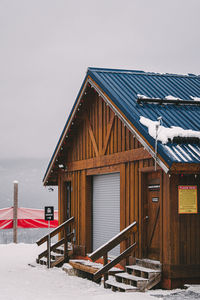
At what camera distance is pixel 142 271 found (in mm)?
12500

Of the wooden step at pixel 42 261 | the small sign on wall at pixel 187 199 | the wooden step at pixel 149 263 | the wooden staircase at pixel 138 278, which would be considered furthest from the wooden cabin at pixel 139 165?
the wooden step at pixel 42 261

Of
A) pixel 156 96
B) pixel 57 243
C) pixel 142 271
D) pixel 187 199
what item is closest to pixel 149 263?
pixel 142 271

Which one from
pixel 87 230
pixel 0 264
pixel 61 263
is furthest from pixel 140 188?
pixel 0 264

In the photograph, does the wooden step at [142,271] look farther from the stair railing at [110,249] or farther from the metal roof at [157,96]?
the metal roof at [157,96]

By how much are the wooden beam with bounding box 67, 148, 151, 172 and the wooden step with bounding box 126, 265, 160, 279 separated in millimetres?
2590

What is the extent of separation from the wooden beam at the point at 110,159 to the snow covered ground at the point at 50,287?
10.7 ft

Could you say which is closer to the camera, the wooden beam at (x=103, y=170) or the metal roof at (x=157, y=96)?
the metal roof at (x=157, y=96)

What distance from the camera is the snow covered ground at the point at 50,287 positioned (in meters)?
11.6

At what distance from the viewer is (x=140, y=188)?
13695 mm

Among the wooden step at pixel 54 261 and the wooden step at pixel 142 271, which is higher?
the wooden step at pixel 142 271

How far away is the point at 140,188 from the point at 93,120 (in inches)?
165

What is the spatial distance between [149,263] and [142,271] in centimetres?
43

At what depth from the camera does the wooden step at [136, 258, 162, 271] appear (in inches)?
493

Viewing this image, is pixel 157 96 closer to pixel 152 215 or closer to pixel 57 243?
pixel 152 215
